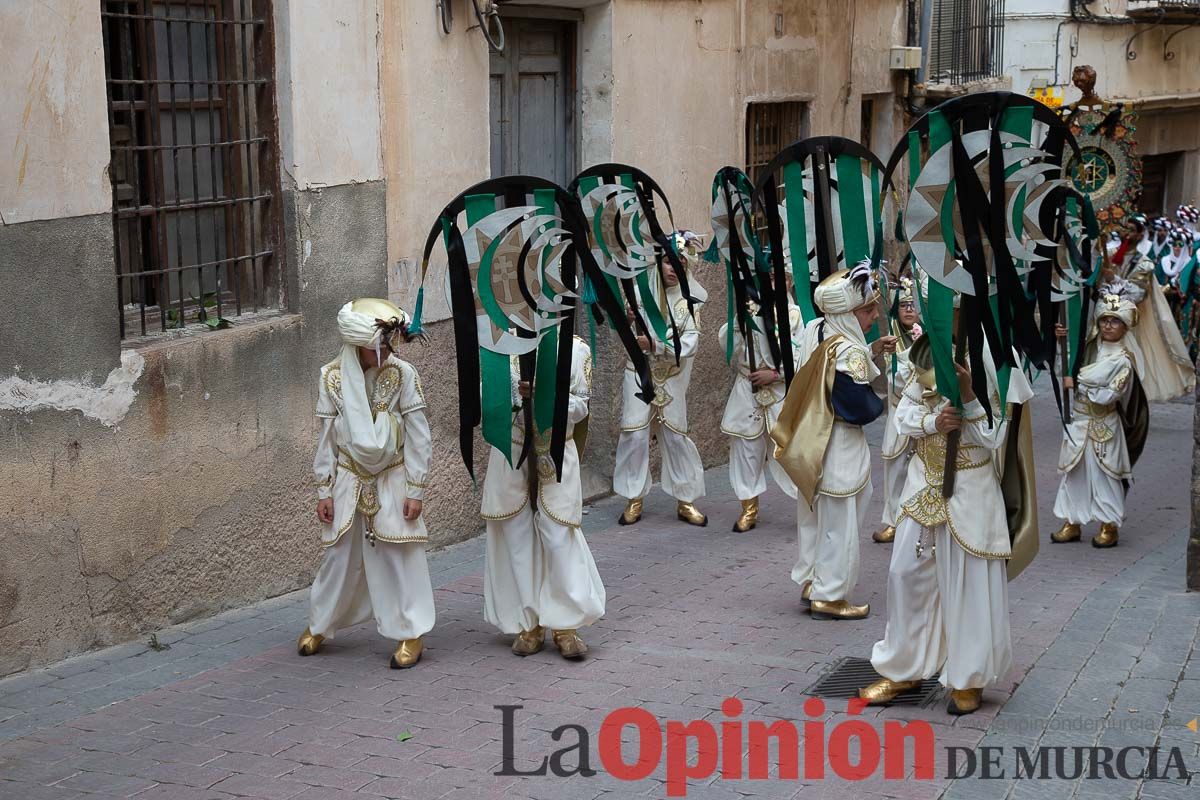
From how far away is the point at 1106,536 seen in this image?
10.2 m

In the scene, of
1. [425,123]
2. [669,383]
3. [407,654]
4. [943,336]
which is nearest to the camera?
[943,336]

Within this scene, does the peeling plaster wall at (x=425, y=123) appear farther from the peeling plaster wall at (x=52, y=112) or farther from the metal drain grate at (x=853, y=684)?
the metal drain grate at (x=853, y=684)

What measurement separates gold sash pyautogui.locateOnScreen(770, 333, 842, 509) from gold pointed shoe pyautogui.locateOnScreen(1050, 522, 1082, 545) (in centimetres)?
289

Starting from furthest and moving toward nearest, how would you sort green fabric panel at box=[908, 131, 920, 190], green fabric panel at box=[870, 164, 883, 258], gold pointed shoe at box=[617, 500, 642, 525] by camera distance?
gold pointed shoe at box=[617, 500, 642, 525], green fabric panel at box=[870, 164, 883, 258], green fabric panel at box=[908, 131, 920, 190]

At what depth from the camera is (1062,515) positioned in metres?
10.2

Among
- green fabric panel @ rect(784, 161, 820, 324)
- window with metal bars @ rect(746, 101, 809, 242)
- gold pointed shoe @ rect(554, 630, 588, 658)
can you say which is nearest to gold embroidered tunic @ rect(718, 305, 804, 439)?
green fabric panel @ rect(784, 161, 820, 324)

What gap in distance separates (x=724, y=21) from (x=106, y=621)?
7562 mm

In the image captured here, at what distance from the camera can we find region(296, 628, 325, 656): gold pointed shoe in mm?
7469

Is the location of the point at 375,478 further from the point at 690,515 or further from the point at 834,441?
the point at 690,515

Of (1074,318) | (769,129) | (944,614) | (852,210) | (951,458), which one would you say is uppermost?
(769,129)

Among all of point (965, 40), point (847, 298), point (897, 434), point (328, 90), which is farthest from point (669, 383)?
point (965, 40)

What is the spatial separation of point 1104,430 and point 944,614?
4193 mm

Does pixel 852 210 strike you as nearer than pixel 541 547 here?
No

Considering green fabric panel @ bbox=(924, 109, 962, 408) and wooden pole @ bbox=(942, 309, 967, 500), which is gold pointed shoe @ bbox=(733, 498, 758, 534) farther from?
green fabric panel @ bbox=(924, 109, 962, 408)
